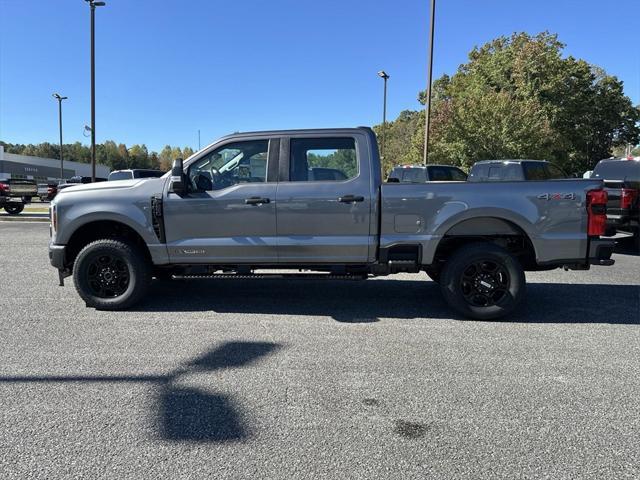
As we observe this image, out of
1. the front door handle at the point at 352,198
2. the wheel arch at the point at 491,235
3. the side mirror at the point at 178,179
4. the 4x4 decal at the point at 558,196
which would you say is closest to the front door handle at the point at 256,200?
the side mirror at the point at 178,179

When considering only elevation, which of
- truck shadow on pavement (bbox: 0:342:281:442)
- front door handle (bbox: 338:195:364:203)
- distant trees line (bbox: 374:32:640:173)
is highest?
distant trees line (bbox: 374:32:640:173)

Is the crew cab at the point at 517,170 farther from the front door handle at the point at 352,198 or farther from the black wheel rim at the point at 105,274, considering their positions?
the black wheel rim at the point at 105,274

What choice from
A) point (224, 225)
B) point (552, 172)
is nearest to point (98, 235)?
point (224, 225)

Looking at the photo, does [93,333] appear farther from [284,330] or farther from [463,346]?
[463,346]

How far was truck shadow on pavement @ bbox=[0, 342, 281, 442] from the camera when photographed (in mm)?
2988

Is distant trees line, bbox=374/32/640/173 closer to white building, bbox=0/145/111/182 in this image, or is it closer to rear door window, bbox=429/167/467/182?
rear door window, bbox=429/167/467/182

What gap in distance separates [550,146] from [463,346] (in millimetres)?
29367

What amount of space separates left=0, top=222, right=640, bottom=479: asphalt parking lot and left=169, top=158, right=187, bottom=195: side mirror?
147cm

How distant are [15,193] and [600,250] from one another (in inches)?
878

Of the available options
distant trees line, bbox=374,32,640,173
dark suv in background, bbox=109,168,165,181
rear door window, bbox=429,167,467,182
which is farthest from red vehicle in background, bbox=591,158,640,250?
distant trees line, bbox=374,32,640,173

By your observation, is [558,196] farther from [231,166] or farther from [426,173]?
[426,173]

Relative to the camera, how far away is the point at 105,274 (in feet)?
18.9

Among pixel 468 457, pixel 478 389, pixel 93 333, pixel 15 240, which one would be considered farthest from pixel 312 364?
pixel 15 240

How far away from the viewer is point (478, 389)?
3621 mm
